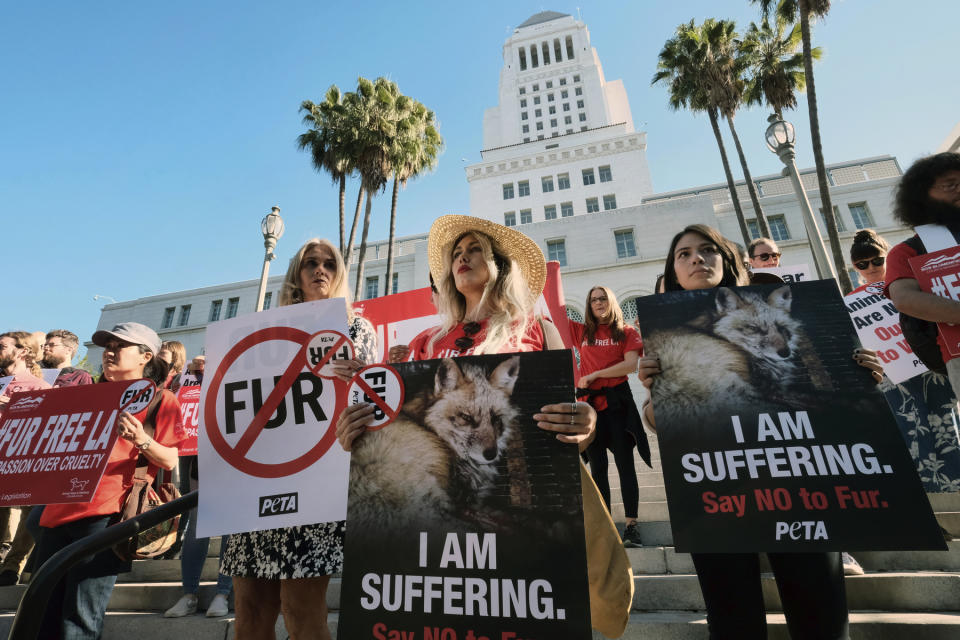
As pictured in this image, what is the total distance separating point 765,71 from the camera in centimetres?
1511

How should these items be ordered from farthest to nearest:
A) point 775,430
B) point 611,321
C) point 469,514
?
1. point 611,321
2. point 775,430
3. point 469,514

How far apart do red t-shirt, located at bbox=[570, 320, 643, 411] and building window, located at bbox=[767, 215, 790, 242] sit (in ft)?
66.8

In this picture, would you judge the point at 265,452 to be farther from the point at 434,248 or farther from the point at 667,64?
the point at 667,64

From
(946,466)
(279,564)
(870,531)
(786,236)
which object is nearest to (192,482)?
(279,564)

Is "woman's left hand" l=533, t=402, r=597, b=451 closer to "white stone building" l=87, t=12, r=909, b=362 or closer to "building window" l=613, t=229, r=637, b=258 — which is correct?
"white stone building" l=87, t=12, r=909, b=362

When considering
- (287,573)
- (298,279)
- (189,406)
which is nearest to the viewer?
(287,573)

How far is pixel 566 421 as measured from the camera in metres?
1.41

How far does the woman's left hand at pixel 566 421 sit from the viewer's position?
55.0 inches

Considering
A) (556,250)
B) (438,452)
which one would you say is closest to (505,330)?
(438,452)

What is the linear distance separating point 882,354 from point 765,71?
52.0ft

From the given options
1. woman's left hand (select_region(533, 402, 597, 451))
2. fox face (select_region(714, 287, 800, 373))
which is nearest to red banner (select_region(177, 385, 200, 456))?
woman's left hand (select_region(533, 402, 597, 451))

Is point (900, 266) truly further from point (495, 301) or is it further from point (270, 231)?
point (270, 231)

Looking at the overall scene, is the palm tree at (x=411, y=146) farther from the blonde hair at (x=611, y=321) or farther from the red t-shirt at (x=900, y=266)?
the red t-shirt at (x=900, y=266)

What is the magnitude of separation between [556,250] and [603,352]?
18.4 meters
